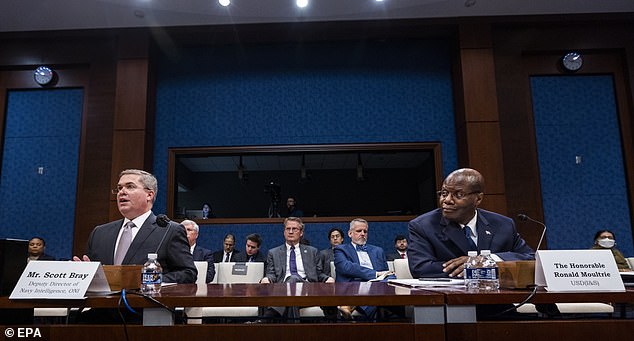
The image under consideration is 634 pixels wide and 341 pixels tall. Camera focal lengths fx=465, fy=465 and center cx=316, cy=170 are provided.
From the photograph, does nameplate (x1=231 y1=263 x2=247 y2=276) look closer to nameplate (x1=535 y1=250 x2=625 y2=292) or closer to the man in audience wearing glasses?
the man in audience wearing glasses

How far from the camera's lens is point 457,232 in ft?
7.02

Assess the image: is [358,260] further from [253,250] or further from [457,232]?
[457,232]

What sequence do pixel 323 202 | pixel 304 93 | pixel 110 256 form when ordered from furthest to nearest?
1. pixel 323 202
2. pixel 304 93
3. pixel 110 256

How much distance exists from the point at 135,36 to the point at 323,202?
6.48 metres

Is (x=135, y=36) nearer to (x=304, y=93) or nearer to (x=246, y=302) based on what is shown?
(x=304, y=93)

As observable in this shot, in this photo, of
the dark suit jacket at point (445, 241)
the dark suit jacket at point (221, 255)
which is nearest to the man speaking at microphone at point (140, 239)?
the dark suit jacket at point (445, 241)

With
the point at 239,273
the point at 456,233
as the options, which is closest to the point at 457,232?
the point at 456,233

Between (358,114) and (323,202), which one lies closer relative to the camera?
(358,114)

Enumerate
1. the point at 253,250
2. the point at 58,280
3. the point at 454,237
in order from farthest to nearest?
the point at 253,250, the point at 454,237, the point at 58,280

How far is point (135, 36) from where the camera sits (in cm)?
604

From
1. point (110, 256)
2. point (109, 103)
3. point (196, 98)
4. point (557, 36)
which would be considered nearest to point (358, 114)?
point (196, 98)

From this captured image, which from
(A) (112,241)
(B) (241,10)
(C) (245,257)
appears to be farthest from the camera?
(B) (241,10)

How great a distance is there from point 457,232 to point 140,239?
1512mm

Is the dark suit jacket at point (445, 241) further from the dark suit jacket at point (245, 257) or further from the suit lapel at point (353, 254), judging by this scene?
the dark suit jacket at point (245, 257)
